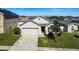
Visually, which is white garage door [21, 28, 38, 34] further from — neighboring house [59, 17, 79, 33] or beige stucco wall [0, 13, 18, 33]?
neighboring house [59, 17, 79, 33]

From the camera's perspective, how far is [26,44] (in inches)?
125

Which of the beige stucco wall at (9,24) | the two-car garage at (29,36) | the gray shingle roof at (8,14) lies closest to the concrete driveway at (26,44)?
the two-car garage at (29,36)

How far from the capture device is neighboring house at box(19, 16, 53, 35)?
3.21 meters

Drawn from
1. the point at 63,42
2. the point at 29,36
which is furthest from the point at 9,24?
the point at 63,42

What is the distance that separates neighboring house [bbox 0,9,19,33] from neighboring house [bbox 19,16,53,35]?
0.39ft

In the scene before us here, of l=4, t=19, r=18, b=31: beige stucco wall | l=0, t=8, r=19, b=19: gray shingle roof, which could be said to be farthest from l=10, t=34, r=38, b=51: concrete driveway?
l=0, t=8, r=19, b=19: gray shingle roof

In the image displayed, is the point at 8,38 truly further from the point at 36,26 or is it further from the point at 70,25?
the point at 70,25

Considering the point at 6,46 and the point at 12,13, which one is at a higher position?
the point at 12,13

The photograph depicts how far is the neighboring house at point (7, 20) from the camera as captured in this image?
10.4 feet

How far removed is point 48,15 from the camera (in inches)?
125
